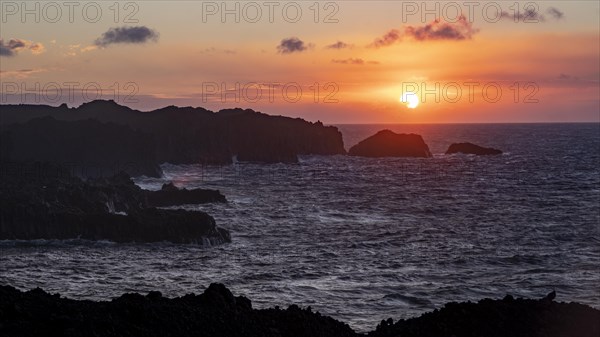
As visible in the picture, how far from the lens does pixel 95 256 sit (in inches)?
2409

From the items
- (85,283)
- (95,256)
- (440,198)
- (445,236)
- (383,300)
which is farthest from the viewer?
(440,198)

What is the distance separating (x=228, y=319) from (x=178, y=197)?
73589mm

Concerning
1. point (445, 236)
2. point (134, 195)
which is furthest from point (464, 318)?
point (134, 195)

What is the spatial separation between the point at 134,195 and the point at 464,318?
2616 inches

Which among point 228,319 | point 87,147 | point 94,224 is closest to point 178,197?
point 94,224

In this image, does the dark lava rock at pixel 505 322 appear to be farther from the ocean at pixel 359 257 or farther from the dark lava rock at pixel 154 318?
the ocean at pixel 359 257

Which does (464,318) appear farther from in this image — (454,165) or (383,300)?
(454,165)

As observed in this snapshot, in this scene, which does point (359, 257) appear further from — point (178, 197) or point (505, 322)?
point (178, 197)

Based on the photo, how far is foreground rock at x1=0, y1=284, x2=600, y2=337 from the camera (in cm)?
2352

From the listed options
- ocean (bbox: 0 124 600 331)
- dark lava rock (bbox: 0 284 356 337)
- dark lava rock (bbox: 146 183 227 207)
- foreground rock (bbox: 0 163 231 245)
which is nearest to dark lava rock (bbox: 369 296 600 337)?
dark lava rock (bbox: 0 284 356 337)

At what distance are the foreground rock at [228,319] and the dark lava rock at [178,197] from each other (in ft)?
223

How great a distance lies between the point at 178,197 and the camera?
322 ft

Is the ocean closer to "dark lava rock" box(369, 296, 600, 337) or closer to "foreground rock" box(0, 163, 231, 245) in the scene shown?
"foreground rock" box(0, 163, 231, 245)

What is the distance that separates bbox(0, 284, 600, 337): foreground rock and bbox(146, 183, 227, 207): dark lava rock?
6795cm
